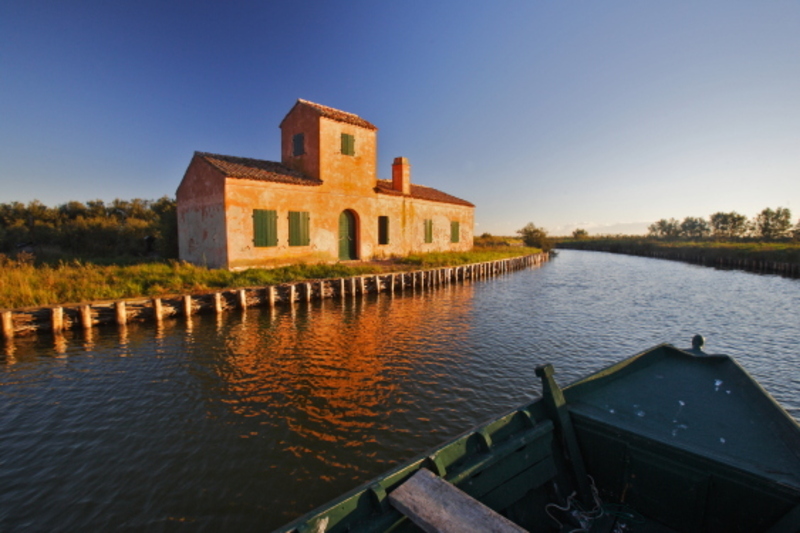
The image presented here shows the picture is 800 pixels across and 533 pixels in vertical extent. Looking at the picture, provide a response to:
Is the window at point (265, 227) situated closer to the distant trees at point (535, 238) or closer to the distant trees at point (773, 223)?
the distant trees at point (535, 238)

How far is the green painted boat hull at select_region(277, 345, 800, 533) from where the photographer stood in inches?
101

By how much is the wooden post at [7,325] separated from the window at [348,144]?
46.5ft

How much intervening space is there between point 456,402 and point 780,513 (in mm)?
3967

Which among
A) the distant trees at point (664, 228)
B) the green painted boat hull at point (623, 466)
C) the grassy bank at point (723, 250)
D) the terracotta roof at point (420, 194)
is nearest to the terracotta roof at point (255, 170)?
the terracotta roof at point (420, 194)

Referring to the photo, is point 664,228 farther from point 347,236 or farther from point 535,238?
point 347,236

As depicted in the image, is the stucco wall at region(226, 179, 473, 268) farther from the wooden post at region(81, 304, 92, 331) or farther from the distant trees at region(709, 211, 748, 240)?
the distant trees at region(709, 211, 748, 240)

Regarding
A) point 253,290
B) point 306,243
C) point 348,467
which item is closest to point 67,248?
point 306,243

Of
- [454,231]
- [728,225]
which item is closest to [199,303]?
[454,231]

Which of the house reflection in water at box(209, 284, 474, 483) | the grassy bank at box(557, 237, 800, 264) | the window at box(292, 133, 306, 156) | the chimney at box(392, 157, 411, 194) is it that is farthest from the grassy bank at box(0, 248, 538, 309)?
the grassy bank at box(557, 237, 800, 264)

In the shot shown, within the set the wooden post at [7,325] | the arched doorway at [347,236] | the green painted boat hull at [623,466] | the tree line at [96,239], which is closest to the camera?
the green painted boat hull at [623,466]

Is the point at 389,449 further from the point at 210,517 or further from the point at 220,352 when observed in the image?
the point at 220,352

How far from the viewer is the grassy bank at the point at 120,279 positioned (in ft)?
33.9

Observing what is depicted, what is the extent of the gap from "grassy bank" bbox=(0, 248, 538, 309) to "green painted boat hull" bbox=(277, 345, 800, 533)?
11.8 m

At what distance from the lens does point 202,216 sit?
53.7 feet
